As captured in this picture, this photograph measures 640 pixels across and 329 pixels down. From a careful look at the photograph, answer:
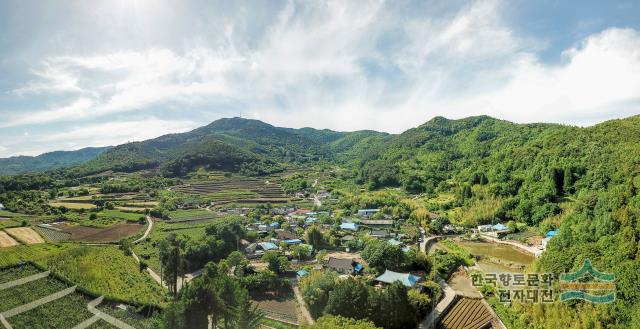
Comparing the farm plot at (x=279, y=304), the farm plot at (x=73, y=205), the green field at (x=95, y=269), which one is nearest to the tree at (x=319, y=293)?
the farm plot at (x=279, y=304)

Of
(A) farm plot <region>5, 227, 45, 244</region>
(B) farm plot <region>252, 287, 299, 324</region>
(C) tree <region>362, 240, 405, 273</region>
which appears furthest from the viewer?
(A) farm plot <region>5, 227, 45, 244</region>

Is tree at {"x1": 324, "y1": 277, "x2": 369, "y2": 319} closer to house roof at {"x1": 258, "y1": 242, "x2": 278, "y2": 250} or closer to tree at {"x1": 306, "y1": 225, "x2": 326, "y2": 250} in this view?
house roof at {"x1": 258, "y1": 242, "x2": 278, "y2": 250}

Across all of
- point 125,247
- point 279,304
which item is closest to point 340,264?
point 279,304

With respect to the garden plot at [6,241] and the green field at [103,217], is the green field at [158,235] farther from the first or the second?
the garden plot at [6,241]

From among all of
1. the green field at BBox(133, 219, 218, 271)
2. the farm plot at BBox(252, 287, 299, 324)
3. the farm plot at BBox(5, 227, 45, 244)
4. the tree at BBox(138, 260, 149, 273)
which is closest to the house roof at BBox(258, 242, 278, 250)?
the green field at BBox(133, 219, 218, 271)

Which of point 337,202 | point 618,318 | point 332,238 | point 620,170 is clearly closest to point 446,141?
point 337,202

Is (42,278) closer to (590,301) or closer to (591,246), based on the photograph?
(590,301)

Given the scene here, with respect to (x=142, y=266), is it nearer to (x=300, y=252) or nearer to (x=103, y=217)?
(x=300, y=252)
